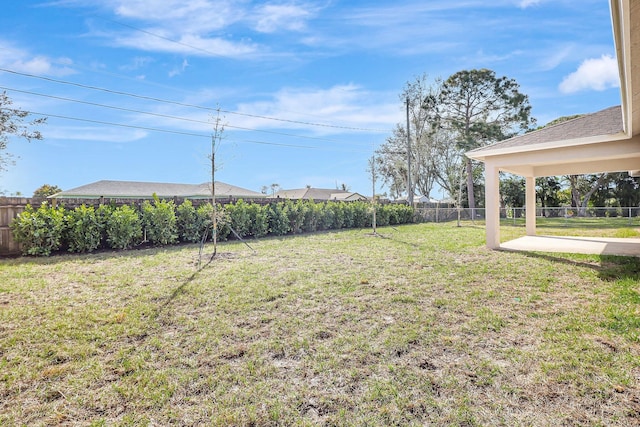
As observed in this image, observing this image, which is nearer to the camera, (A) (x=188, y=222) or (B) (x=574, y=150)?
(B) (x=574, y=150)

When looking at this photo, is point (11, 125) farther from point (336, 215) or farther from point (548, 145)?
point (548, 145)

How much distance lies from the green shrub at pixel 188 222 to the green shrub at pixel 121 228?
1.29 meters

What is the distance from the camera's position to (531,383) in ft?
7.77

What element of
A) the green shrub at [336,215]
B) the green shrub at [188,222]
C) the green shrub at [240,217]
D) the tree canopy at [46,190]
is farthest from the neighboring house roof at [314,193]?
the green shrub at [188,222]

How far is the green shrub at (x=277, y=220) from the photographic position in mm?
11516

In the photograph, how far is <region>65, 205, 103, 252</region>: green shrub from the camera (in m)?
7.37

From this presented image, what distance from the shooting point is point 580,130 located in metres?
7.76

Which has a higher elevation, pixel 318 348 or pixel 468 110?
pixel 468 110

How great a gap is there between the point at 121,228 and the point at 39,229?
5.07 ft

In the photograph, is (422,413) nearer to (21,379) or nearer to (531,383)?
(531,383)

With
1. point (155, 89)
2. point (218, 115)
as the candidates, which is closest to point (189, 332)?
point (218, 115)

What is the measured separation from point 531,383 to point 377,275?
10.6ft

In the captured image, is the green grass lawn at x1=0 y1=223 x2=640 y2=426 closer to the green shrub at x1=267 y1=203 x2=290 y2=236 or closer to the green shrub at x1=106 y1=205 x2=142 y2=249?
the green shrub at x1=106 y1=205 x2=142 y2=249

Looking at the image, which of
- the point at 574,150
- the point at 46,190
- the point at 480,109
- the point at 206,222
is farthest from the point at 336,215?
the point at 46,190
